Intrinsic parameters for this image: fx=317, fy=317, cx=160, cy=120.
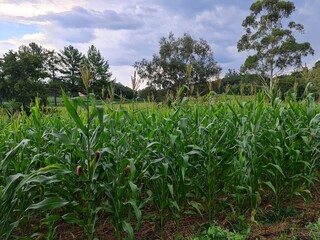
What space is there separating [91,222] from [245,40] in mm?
35479

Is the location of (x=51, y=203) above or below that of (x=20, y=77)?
below

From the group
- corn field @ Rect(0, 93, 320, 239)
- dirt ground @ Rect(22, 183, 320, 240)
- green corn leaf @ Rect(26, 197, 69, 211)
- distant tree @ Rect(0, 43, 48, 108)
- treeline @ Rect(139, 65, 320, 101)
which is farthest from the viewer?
distant tree @ Rect(0, 43, 48, 108)

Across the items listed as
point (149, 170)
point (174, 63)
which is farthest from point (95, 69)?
point (174, 63)

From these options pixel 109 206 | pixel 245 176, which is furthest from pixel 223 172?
pixel 109 206

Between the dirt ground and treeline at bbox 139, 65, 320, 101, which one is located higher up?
treeline at bbox 139, 65, 320, 101

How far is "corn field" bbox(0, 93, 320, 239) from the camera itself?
81.6 inches

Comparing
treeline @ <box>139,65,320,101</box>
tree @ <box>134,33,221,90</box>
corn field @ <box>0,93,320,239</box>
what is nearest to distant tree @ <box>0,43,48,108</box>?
tree @ <box>134,33,221,90</box>

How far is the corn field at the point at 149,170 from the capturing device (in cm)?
207

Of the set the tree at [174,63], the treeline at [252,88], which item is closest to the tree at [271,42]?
the tree at [174,63]

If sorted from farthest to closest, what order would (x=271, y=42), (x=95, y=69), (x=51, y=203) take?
1. (x=271, y=42)
2. (x=95, y=69)
3. (x=51, y=203)

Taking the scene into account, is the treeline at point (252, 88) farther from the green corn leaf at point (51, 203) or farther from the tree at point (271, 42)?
the tree at point (271, 42)

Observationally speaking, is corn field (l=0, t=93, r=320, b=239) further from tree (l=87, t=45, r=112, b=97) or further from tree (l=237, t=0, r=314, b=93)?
tree (l=237, t=0, r=314, b=93)

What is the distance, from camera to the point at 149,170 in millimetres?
2412

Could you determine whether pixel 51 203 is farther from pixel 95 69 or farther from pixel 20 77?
pixel 20 77
